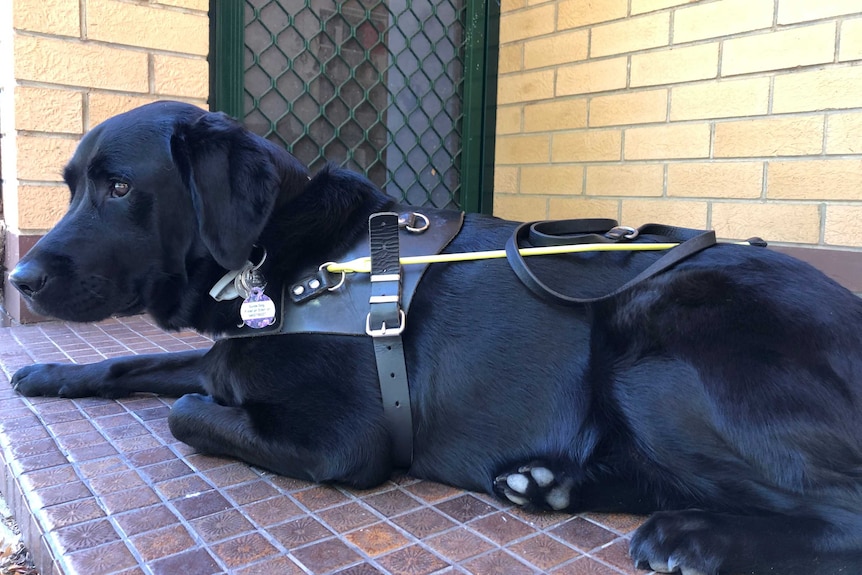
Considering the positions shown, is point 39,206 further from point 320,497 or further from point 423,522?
point 423,522

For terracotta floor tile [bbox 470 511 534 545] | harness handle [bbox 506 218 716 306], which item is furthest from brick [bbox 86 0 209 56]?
terracotta floor tile [bbox 470 511 534 545]

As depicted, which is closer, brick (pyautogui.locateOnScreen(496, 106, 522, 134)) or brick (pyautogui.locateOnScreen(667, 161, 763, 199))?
brick (pyautogui.locateOnScreen(667, 161, 763, 199))

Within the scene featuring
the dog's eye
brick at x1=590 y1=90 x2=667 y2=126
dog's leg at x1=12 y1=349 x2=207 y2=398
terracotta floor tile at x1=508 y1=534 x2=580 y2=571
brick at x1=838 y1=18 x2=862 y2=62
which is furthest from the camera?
brick at x1=590 y1=90 x2=667 y2=126

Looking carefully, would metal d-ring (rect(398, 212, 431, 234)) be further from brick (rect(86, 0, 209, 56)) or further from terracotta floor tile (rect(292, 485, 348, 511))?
brick (rect(86, 0, 209, 56))

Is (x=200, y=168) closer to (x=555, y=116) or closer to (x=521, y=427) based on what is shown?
(x=521, y=427)

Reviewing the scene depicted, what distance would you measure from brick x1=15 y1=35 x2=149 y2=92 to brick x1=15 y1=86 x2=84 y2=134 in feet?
0.19

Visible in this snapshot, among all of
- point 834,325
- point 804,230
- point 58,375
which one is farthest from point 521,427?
point 804,230

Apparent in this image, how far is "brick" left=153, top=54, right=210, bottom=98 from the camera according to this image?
3.48m

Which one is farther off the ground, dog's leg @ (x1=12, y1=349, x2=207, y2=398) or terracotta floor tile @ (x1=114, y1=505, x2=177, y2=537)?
dog's leg @ (x1=12, y1=349, x2=207, y2=398)

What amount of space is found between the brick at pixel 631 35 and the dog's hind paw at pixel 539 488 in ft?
9.72

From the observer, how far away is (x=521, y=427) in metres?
1.66

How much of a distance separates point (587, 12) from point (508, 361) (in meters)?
3.14

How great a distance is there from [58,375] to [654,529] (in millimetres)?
2012

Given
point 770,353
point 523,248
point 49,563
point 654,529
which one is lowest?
point 49,563
